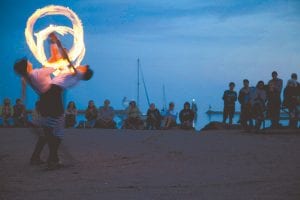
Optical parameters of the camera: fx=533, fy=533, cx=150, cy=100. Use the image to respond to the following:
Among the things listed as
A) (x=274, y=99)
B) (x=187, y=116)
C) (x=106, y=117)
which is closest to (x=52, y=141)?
(x=274, y=99)

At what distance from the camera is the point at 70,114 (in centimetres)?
1973

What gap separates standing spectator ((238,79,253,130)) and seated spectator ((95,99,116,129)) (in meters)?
4.84

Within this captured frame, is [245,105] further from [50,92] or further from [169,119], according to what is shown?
[50,92]

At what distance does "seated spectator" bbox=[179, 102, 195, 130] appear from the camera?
1923cm

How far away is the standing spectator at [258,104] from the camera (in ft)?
54.4

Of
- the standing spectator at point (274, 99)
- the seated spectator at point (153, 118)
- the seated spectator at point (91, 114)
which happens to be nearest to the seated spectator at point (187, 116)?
the seated spectator at point (153, 118)

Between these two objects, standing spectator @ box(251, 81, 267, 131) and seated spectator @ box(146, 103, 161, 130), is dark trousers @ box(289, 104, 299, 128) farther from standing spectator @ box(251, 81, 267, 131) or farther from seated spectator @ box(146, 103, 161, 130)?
seated spectator @ box(146, 103, 161, 130)

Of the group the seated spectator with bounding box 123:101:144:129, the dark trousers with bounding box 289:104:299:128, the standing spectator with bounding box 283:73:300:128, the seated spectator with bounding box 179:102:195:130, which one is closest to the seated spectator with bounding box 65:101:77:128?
the seated spectator with bounding box 123:101:144:129

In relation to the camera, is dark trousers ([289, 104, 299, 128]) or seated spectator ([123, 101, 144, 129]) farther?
seated spectator ([123, 101, 144, 129])

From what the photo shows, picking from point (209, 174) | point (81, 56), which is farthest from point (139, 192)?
point (81, 56)

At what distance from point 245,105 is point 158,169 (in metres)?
8.57

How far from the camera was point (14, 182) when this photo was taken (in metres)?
7.79

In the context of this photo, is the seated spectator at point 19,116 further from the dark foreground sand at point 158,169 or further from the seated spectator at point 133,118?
the dark foreground sand at point 158,169

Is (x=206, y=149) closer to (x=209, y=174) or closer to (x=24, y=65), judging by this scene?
(x=209, y=174)
